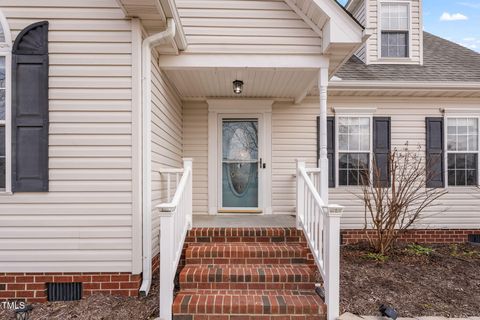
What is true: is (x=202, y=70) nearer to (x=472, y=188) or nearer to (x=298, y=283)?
(x=298, y=283)

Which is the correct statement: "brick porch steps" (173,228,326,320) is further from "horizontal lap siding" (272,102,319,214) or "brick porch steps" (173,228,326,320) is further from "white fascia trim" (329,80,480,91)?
"white fascia trim" (329,80,480,91)

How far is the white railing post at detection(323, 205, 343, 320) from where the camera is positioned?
3127 mm

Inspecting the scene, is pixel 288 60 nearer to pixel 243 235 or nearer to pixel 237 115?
pixel 237 115

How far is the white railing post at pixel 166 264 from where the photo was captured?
3037 mm

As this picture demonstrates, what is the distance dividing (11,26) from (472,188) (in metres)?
7.87

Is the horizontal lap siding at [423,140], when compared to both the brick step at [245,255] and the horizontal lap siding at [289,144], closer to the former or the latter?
the horizontal lap siding at [289,144]

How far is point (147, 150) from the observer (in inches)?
142

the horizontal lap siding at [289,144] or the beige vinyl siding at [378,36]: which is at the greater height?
the beige vinyl siding at [378,36]

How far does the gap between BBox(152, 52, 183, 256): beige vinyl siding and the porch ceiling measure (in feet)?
0.99

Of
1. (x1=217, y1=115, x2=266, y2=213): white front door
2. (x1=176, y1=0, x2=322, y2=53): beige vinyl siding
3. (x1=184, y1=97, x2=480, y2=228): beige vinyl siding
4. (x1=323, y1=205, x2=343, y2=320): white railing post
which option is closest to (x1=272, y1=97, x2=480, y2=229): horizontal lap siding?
(x1=184, y1=97, x2=480, y2=228): beige vinyl siding

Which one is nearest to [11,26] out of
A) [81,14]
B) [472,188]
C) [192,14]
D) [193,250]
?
[81,14]

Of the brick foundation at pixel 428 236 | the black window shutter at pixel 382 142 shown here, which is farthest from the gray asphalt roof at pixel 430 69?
the brick foundation at pixel 428 236

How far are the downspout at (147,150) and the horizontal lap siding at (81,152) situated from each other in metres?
0.16

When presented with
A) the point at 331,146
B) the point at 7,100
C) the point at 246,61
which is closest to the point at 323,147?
the point at 246,61
